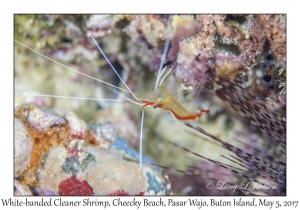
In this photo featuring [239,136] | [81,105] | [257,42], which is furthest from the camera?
[81,105]

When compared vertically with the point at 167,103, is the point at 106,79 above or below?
above

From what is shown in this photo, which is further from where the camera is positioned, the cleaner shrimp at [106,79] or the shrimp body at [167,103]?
the cleaner shrimp at [106,79]

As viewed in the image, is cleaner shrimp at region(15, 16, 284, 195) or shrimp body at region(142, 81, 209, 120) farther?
cleaner shrimp at region(15, 16, 284, 195)

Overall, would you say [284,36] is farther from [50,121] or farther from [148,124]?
[50,121]

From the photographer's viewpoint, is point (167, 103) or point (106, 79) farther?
point (106, 79)

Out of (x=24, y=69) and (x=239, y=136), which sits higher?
(x=24, y=69)

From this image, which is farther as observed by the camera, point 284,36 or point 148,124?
point 148,124
